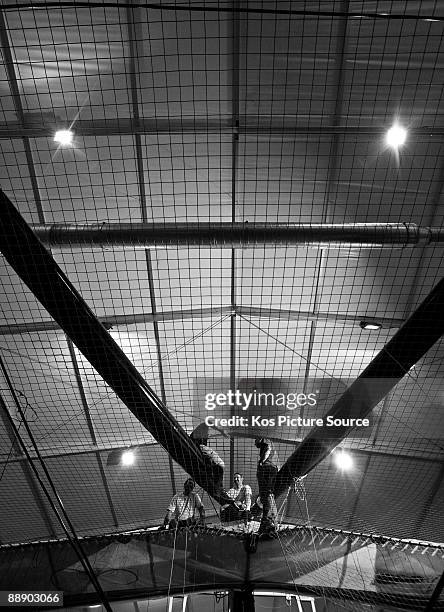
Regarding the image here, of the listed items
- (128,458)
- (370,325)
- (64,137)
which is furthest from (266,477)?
(64,137)

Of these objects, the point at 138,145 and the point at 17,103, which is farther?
the point at 138,145

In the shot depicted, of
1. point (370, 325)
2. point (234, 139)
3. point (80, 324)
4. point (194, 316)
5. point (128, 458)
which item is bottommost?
point (80, 324)

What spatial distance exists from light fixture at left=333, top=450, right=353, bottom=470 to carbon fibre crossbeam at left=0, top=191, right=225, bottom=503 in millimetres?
4941

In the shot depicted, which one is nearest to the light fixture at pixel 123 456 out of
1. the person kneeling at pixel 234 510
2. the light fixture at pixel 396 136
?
the person kneeling at pixel 234 510

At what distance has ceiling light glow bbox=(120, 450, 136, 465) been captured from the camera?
9.98 metres

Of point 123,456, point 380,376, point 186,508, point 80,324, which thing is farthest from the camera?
point 123,456

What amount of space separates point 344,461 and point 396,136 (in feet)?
22.8

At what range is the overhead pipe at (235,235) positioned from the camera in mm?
5832

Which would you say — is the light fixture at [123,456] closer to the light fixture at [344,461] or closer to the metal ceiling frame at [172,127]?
the light fixture at [344,461]

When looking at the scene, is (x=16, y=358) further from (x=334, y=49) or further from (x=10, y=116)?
(x=334, y=49)

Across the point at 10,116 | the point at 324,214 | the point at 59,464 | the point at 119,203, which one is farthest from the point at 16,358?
the point at 324,214

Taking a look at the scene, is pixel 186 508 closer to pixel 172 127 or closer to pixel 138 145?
pixel 138 145

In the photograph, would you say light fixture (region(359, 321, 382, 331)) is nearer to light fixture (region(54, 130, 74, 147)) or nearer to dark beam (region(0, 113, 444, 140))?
dark beam (region(0, 113, 444, 140))

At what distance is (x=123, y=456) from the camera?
10.0m
